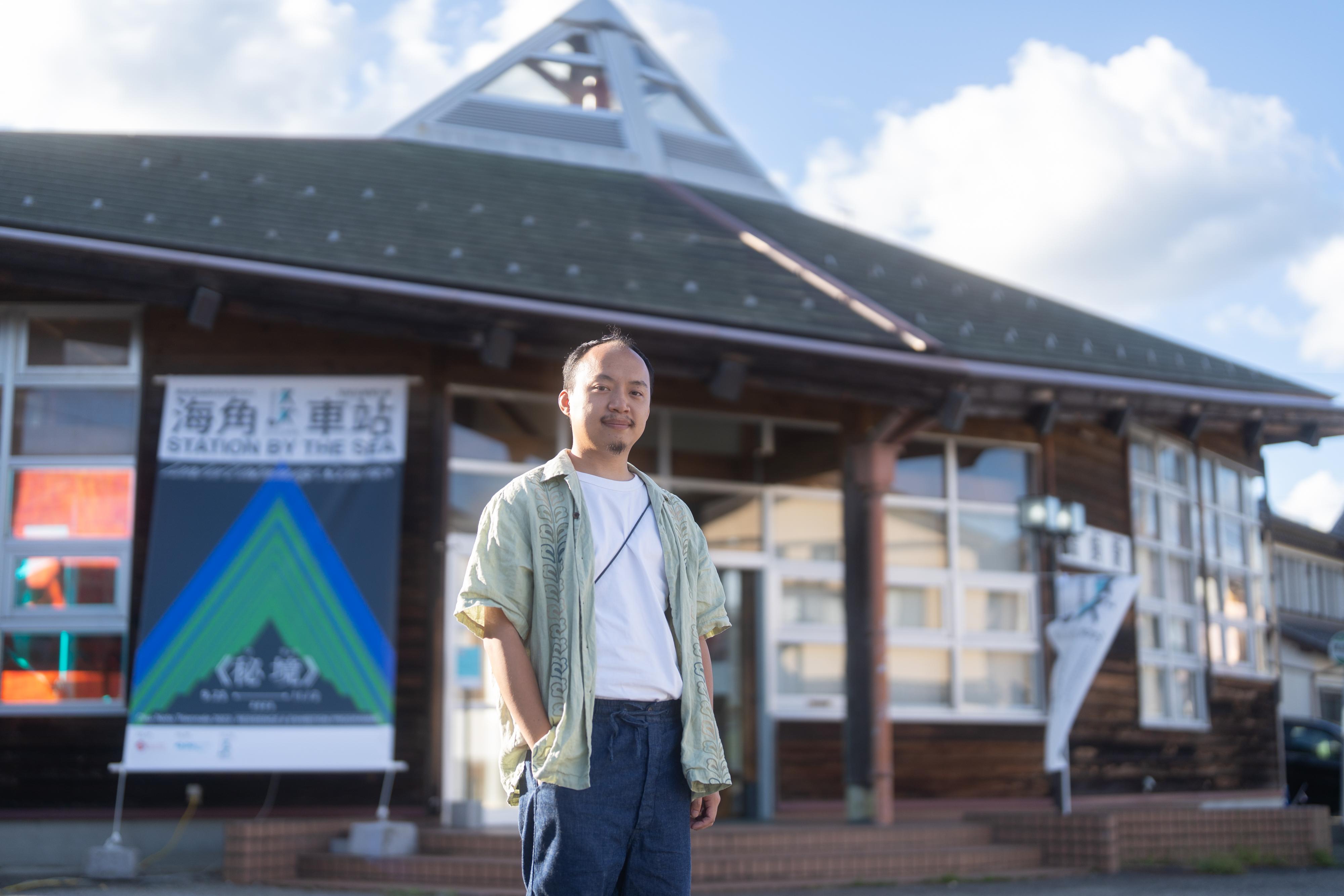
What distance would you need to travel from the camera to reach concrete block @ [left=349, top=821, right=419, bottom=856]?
7703mm

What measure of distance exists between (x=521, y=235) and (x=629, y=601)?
23.9 feet

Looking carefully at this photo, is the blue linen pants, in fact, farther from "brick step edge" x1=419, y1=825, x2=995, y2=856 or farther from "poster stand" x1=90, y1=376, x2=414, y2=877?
"poster stand" x1=90, y1=376, x2=414, y2=877

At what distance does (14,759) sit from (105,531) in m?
1.51

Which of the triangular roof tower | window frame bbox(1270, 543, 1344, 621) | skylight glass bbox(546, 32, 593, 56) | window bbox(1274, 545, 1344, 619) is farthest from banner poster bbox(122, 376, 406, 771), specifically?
window bbox(1274, 545, 1344, 619)

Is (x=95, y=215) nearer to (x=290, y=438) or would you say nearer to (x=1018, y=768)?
(x=290, y=438)

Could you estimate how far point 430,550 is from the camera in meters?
8.91

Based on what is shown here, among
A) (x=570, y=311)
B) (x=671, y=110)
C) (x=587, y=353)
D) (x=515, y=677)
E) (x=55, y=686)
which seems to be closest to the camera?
(x=515, y=677)

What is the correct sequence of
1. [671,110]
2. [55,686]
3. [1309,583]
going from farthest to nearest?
1. [1309,583]
2. [671,110]
3. [55,686]

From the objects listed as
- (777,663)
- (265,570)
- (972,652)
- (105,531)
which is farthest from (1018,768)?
(105,531)

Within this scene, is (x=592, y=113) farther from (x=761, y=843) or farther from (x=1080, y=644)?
(x=761, y=843)

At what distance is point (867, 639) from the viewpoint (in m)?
9.20

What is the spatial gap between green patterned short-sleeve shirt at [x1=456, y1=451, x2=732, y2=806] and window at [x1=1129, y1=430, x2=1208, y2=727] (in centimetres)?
972

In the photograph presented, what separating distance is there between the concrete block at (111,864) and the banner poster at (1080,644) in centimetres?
568

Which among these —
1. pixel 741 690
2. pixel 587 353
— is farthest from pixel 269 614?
pixel 587 353
